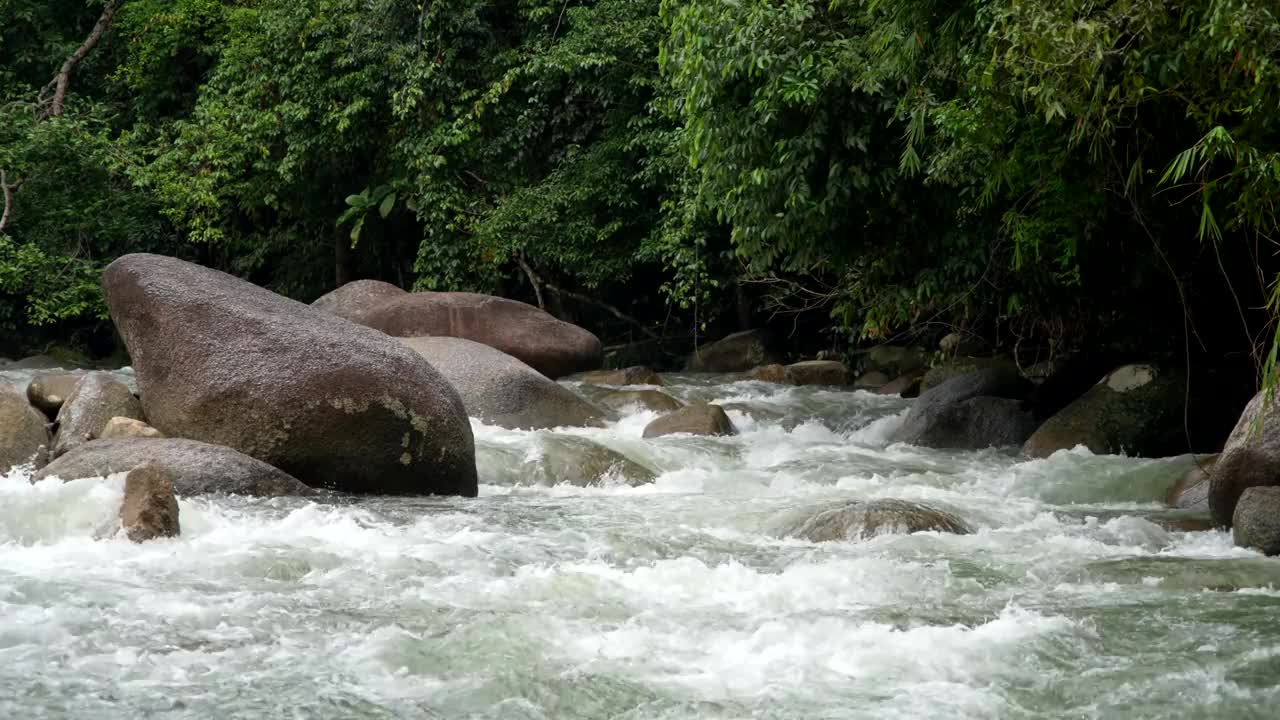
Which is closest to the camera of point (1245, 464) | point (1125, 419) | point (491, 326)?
point (1245, 464)

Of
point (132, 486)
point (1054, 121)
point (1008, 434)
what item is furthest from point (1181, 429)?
point (132, 486)

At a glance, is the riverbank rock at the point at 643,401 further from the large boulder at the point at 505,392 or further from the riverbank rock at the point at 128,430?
the riverbank rock at the point at 128,430

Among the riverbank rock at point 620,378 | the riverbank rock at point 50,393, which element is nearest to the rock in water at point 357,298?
the riverbank rock at point 620,378

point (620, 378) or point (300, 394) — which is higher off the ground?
point (300, 394)

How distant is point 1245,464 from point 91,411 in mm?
7395

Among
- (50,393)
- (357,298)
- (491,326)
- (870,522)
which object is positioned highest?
(357,298)

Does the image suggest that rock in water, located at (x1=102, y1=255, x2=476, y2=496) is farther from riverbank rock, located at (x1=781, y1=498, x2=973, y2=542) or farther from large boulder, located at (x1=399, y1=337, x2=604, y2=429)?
large boulder, located at (x1=399, y1=337, x2=604, y2=429)

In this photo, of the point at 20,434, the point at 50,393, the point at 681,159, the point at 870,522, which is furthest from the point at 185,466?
the point at 681,159

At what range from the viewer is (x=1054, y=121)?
26.8 feet

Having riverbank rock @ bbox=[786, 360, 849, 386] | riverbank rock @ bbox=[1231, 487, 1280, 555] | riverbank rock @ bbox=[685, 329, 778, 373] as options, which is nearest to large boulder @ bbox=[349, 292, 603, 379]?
riverbank rock @ bbox=[786, 360, 849, 386]

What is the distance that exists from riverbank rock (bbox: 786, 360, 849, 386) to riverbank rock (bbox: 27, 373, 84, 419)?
988 cm

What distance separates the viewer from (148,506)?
6652 mm

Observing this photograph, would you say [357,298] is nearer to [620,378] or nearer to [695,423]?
[620,378]

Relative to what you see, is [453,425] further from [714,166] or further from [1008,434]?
[1008,434]
